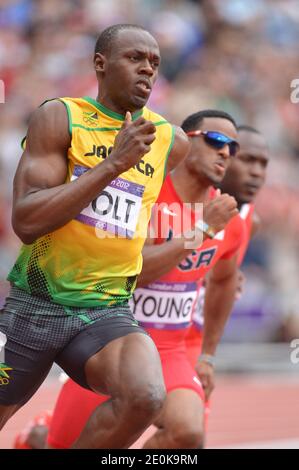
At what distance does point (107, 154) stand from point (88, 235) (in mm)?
386

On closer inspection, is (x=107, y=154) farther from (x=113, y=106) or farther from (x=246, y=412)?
(x=246, y=412)

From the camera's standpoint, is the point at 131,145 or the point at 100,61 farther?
the point at 100,61

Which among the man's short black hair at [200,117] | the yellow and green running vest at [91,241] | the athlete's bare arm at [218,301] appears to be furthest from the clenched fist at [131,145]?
the athlete's bare arm at [218,301]

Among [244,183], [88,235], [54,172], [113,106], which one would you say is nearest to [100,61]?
[113,106]

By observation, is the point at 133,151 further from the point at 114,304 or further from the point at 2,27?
the point at 2,27

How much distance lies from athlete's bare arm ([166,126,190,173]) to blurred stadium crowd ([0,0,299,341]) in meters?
4.95

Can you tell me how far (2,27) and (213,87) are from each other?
115 inches

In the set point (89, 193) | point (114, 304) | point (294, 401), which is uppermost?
point (89, 193)

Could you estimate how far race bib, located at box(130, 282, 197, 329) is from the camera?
5.95 meters

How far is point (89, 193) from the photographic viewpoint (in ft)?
14.5

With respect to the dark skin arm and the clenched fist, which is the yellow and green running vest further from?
the dark skin arm

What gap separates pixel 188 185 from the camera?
6102 mm

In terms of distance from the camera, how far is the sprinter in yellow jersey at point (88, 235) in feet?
14.5
